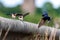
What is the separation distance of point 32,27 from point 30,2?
10.3 m

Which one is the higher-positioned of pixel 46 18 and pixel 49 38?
pixel 46 18

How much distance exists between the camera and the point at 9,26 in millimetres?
1481

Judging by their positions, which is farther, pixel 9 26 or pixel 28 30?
pixel 28 30

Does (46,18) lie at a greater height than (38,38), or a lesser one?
greater

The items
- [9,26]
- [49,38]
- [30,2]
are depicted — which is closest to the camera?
[9,26]

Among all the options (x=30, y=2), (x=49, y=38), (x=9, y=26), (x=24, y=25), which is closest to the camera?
(x=9, y=26)

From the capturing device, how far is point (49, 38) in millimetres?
1699

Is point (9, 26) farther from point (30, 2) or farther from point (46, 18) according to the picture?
point (30, 2)

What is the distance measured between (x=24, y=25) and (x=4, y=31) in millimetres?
123

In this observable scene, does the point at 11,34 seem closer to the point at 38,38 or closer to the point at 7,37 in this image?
the point at 7,37

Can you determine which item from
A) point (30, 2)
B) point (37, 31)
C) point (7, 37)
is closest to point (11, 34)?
point (7, 37)

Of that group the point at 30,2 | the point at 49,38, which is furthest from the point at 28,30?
the point at 30,2

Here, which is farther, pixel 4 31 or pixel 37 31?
pixel 37 31

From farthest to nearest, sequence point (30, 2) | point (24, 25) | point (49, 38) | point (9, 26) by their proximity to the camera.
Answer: point (30, 2) → point (49, 38) → point (24, 25) → point (9, 26)
